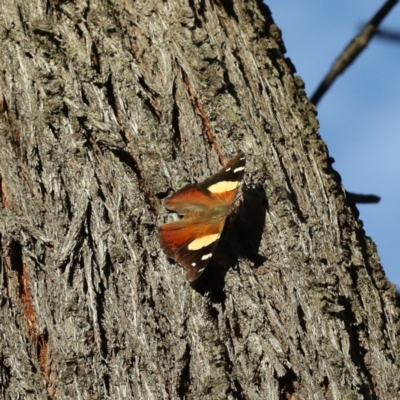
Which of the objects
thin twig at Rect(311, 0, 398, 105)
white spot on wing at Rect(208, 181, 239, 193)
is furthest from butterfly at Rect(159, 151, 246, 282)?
thin twig at Rect(311, 0, 398, 105)

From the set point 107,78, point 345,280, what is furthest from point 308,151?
point 107,78

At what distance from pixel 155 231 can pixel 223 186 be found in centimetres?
28

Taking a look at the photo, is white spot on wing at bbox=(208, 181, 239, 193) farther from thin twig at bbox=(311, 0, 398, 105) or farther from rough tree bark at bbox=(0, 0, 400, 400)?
thin twig at bbox=(311, 0, 398, 105)

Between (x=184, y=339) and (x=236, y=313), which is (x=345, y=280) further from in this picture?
(x=184, y=339)

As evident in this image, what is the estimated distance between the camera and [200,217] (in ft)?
8.28

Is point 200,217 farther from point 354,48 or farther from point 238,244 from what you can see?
point 354,48

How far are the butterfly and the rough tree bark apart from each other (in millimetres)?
42

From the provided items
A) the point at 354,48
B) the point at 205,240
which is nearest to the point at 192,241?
the point at 205,240

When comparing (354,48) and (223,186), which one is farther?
(354,48)

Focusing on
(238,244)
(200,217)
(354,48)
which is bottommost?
(238,244)

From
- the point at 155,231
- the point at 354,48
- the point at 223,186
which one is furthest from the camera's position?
the point at 354,48

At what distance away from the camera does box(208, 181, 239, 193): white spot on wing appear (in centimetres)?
244

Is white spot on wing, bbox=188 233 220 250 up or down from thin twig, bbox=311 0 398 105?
down

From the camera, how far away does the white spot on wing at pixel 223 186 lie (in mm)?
2436
